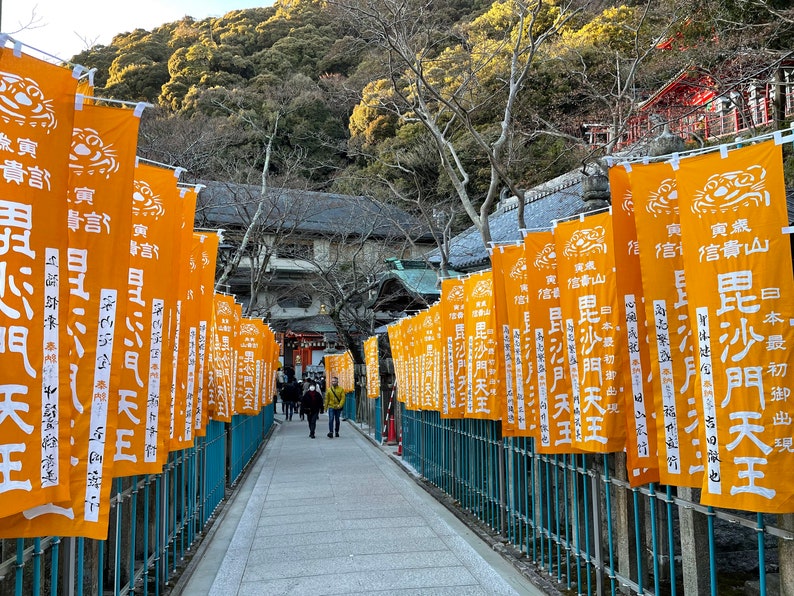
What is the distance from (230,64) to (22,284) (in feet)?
111

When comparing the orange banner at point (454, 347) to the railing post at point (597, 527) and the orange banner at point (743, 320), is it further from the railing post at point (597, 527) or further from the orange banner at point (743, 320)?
the orange banner at point (743, 320)

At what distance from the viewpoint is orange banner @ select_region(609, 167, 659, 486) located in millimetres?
4070

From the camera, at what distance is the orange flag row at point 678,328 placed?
10.1 ft

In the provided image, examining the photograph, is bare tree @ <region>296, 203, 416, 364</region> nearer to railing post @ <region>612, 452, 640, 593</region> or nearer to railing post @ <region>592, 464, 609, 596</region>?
railing post @ <region>592, 464, 609, 596</region>

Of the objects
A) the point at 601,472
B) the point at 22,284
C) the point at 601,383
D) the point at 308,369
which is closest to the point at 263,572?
the point at 601,472

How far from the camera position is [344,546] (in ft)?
24.0

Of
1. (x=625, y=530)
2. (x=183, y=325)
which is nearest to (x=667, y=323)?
(x=625, y=530)

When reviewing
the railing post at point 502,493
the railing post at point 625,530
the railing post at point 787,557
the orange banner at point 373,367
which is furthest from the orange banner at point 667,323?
the orange banner at point 373,367

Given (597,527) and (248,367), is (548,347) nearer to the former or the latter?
(597,527)

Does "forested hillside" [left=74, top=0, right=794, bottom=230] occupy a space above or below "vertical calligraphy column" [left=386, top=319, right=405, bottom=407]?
above

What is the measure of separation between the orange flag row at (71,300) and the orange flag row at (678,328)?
117 inches

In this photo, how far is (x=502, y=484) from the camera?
740cm

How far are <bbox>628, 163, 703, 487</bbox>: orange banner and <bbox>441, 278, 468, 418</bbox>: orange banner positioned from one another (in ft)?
14.9

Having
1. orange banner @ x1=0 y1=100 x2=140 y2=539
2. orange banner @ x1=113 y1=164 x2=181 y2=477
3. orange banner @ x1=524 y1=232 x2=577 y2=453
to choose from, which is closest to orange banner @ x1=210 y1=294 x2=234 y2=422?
orange banner @ x1=113 y1=164 x2=181 y2=477
